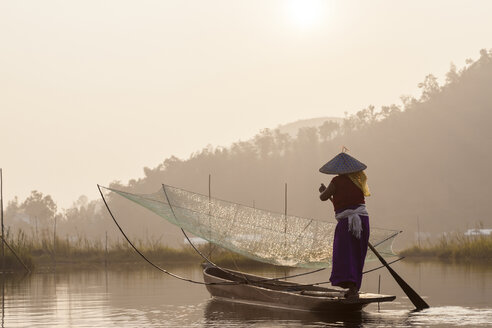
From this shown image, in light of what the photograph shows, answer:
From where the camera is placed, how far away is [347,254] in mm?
14242

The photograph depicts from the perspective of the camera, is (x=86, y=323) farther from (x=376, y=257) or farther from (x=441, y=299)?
(x=441, y=299)

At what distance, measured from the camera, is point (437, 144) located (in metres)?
132

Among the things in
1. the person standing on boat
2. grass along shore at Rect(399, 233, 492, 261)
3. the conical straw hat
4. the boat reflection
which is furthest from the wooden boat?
grass along shore at Rect(399, 233, 492, 261)

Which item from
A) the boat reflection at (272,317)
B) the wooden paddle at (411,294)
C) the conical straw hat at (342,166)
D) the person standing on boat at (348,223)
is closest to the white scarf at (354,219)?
the person standing on boat at (348,223)

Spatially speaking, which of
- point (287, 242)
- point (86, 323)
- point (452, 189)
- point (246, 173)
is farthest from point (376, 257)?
point (246, 173)

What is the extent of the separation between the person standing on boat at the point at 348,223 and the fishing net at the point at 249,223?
1701mm

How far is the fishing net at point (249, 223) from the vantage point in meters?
16.1

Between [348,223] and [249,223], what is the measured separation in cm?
248

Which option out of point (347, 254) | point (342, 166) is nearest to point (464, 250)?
point (342, 166)

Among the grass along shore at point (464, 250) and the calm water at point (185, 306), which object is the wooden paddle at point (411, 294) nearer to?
the calm water at point (185, 306)

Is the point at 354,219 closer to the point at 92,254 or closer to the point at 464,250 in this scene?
the point at 464,250

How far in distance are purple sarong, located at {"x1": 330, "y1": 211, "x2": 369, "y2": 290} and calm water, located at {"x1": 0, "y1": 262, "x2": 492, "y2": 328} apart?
0.58 metres

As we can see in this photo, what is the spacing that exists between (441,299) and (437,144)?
117 metres

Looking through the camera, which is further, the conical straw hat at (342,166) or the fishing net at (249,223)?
the fishing net at (249,223)
